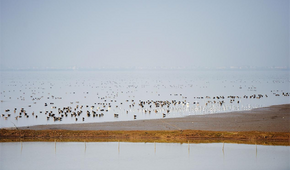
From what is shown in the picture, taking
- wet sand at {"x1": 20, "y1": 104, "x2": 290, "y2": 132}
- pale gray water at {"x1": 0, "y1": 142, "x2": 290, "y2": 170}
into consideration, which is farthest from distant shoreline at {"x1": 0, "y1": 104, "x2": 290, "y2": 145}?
pale gray water at {"x1": 0, "y1": 142, "x2": 290, "y2": 170}

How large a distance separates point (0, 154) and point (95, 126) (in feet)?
42.6

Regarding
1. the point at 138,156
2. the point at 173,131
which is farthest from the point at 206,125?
the point at 138,156

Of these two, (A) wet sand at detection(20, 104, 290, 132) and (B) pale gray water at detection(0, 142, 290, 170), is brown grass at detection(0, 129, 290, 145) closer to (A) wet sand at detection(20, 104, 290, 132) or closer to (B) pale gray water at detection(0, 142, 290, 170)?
(B) pale gray water at detection(0, 142, 290, 170)

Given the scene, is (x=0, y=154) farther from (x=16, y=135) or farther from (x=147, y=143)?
(x=147, y=143)

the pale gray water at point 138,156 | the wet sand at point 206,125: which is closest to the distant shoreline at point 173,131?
the wet sand at point 206,125

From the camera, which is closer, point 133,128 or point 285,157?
point 285,157

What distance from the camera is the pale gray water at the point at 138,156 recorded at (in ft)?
94.9

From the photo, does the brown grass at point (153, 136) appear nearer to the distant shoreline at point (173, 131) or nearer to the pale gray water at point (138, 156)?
the distant shoreline at point (173, 131)

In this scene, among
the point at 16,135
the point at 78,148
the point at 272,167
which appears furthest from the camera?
the point at 16,135

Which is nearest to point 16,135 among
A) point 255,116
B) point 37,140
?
point 37,140

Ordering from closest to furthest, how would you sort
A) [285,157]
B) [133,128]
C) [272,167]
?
[272,167] → [285,157] → [133,128]

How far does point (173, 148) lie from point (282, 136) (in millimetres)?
9530

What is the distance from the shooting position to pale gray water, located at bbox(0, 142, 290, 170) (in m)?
28.9

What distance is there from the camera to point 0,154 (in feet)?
102
